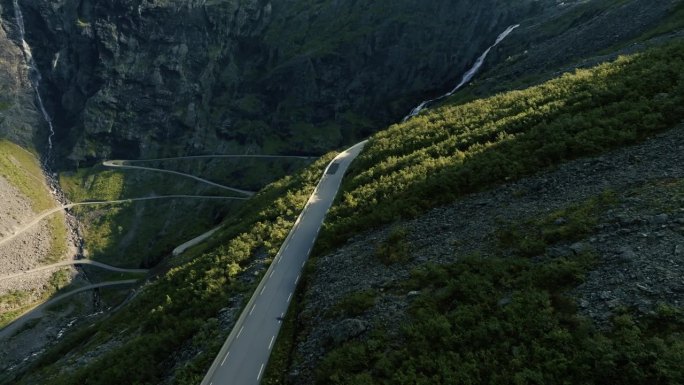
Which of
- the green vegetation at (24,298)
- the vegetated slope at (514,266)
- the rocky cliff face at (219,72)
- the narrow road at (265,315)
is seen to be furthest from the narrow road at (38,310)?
the vegetated slope at (514,266)

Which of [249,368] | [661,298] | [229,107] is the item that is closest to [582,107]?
[661,298]

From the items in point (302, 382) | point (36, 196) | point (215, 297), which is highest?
point (36, 196)

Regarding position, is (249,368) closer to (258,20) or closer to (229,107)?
(229,107)

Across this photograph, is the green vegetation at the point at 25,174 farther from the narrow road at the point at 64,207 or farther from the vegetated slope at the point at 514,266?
the vegetated slope at the point at 514,266

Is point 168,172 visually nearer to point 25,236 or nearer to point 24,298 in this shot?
point 25,236

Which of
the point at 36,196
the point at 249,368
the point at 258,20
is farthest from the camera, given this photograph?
the point at 258,20

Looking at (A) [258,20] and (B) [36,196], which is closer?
(B) [36,196]
